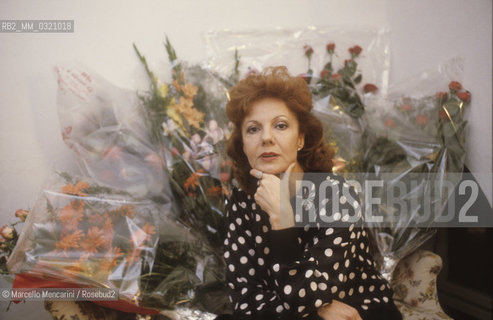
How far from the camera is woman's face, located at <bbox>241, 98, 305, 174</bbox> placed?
104 centimetres

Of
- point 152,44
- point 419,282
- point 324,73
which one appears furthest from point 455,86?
point 152,44

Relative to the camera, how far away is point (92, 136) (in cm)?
127

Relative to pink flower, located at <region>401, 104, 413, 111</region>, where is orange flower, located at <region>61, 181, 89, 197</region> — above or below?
below

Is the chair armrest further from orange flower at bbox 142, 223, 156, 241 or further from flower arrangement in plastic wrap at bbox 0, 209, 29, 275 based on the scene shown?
flower arrangement in plastic wrap at bbox 0, 209, 29, 275

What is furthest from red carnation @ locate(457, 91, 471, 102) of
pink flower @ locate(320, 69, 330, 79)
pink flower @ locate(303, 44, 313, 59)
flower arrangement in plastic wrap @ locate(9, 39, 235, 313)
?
flower arrangement in plastic wrap @ locate(9, 39, 235, 313)

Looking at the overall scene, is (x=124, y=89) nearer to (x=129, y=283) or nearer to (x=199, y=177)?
(x=199, y=177)

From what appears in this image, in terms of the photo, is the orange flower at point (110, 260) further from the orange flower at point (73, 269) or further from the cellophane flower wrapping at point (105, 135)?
the cellophane flower wrapping at point (105, 135)

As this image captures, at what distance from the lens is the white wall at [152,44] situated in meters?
1.23

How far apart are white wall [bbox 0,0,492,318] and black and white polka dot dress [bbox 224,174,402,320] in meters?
0.74

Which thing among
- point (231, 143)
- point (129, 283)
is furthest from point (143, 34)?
point (129, 283)

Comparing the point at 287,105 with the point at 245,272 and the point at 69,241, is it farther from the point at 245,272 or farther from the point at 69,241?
the point at 69,241

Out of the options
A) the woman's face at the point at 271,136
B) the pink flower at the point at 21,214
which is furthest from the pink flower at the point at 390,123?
the pink flower at the point at 21,214

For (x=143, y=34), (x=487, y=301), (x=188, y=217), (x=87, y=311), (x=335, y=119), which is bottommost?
(x=487, y=301)

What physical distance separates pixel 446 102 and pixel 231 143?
95 centimetres
